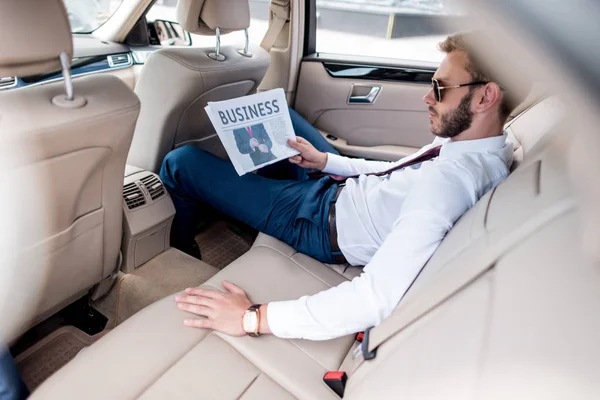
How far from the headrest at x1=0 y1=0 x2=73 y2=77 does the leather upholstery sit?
2.29 feet

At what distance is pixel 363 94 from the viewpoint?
8.40ft

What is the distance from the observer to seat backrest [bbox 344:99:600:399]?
518 millimetres

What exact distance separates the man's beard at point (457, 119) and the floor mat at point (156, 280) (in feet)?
3.16

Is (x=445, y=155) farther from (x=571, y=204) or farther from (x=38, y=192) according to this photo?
(x=38, y=192)

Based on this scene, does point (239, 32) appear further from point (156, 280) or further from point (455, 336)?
point (455, 336)

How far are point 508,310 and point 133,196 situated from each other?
132 cm

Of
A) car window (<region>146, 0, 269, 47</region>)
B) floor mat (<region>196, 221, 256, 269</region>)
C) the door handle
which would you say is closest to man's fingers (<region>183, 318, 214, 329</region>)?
floor mat (<region>196, 221, 256, 269</region>)

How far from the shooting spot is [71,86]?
100 cm

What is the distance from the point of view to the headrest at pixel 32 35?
82 cm

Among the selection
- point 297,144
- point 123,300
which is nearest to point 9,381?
point 123,300

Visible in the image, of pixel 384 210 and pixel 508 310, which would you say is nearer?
pixel 508 310

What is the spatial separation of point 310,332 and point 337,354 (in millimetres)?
111

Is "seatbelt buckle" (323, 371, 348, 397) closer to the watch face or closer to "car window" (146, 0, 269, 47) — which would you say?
the watch face

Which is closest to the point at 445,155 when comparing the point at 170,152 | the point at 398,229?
the point at 398,229
